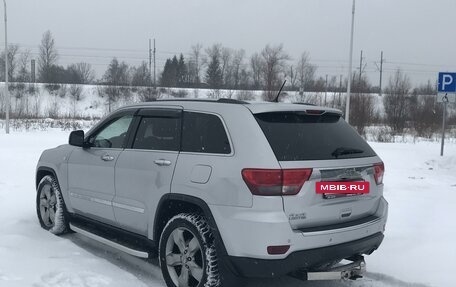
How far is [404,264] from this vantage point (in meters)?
5.30

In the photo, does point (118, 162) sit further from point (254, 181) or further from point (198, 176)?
point (254, 181)

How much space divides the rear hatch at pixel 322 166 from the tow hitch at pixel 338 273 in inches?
15.3

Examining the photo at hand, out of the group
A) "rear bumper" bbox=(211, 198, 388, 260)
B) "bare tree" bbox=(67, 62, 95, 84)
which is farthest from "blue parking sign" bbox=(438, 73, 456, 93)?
"bare tree" bbox=(67, 62, 95, 84)

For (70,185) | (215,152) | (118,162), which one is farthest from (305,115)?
(70,185)

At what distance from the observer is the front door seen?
16.6 feet

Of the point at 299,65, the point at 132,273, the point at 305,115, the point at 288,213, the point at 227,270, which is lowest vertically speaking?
the point at 132,273

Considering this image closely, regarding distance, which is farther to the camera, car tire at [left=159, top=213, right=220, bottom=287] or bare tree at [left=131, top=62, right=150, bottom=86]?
bare tree at [left=131, top=62, right=150, bottom=86]

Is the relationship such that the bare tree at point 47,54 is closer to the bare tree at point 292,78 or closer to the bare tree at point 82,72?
the bare tree at point 82,72

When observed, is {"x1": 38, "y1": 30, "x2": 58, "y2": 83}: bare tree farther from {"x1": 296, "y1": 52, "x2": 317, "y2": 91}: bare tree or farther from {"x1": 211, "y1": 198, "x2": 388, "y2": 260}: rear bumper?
{"x1": 211, "y1": 198, "x2": 388, "y2": 260}: rear bumper

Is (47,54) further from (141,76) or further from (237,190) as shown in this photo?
(237,190)

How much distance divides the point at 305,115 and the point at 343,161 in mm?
550

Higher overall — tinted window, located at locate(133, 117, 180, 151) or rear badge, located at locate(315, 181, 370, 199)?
tinted window, located at locate(133, 117, 180, 151)

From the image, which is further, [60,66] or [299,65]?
[60,66]

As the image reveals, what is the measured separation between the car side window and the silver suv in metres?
0.05
